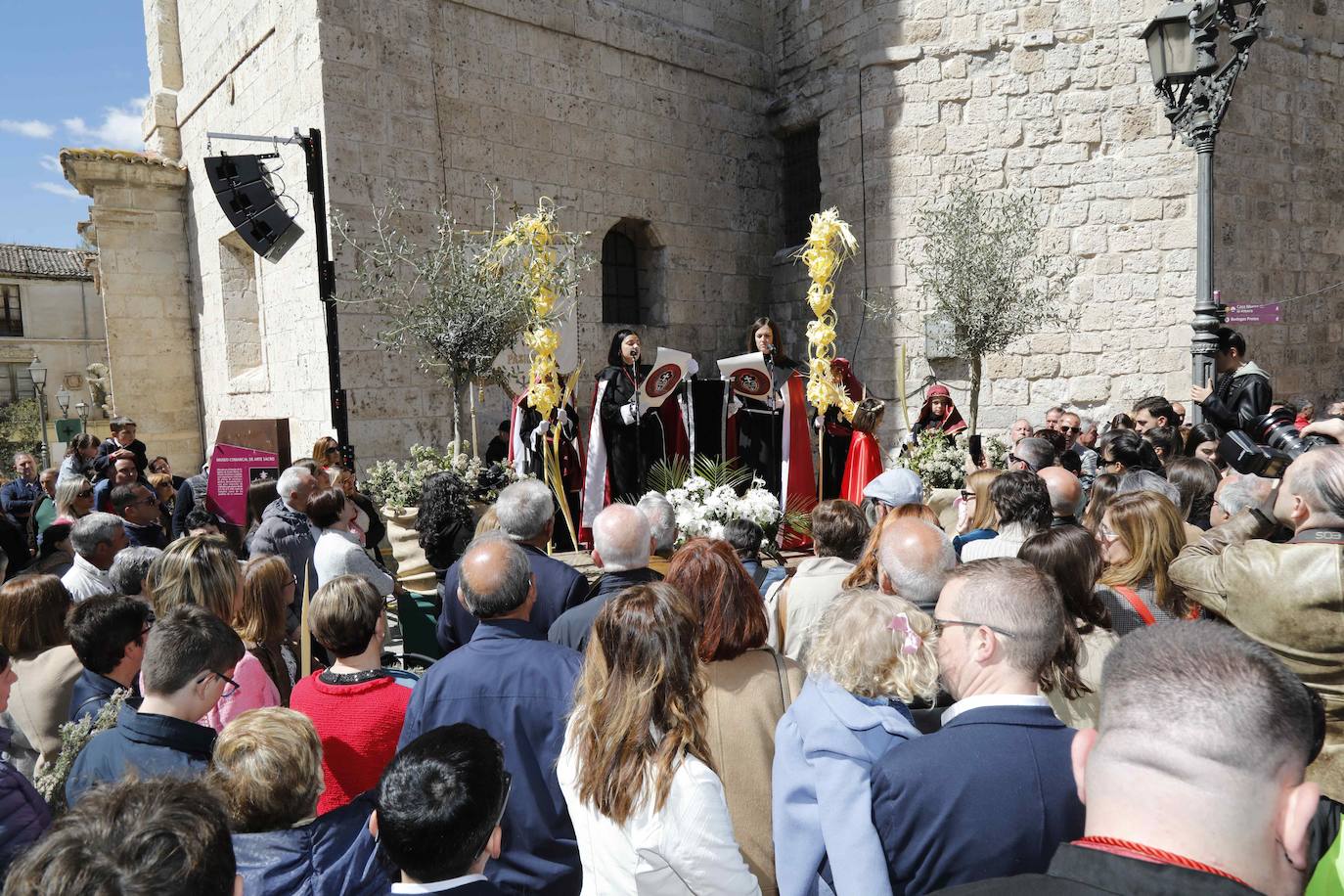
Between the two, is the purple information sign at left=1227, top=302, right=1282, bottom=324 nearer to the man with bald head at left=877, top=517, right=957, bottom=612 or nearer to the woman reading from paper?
the woman reading from paper

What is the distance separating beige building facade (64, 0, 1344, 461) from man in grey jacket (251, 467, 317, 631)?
12.9 ft

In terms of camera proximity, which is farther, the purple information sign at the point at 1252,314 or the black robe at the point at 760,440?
the purple information sign at the point at 1252,314

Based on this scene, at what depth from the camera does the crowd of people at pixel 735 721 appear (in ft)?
3.74

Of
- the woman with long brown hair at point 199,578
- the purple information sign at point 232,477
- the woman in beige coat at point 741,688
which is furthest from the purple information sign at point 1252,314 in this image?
the woman with long brown hair at point 199,578

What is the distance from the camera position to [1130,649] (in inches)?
49.4

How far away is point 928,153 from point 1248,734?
10.6 meters

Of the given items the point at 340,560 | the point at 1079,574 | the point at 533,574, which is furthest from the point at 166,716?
the point at 1079,574

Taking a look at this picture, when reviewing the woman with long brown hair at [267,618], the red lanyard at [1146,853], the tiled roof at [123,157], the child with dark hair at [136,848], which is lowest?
the woman with long brown hair at [267,618]

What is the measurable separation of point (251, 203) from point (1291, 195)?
12302 millimetres

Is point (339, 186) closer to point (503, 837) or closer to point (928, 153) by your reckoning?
point (928, 153)

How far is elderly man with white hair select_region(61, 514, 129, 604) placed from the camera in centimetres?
399

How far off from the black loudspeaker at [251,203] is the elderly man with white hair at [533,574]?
6.44m

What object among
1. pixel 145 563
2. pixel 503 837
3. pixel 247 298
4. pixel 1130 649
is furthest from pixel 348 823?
pixel 247 298

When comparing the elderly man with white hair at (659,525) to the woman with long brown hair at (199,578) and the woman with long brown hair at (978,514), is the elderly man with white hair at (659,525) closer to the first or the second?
the woman with long brown hair at (978,514)
